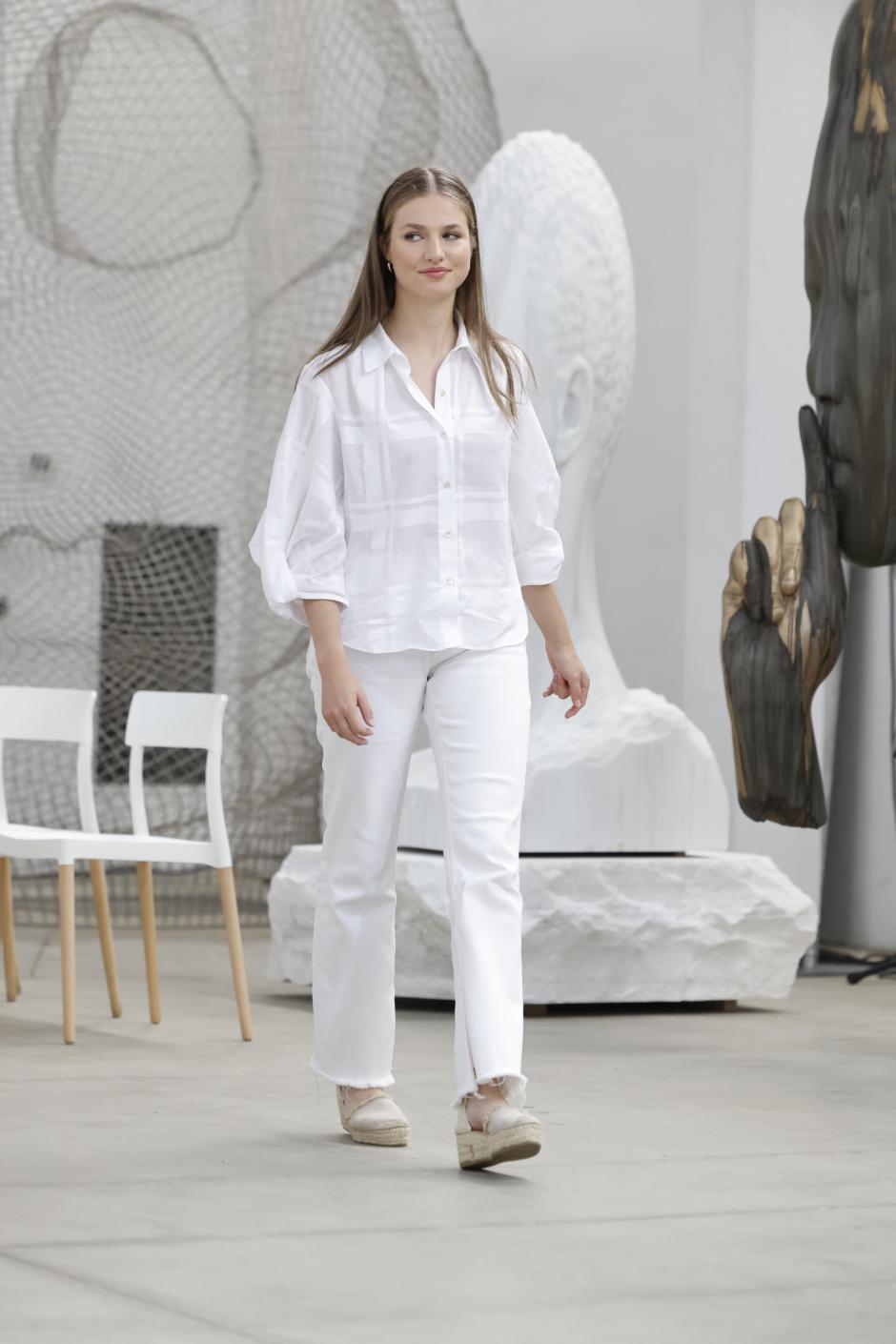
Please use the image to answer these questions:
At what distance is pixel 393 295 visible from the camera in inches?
124

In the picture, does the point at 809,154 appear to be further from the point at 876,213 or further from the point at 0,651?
the point at 0,651

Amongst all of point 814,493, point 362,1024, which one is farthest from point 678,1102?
point 814,493

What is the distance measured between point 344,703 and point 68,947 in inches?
63.4

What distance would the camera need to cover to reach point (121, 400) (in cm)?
754

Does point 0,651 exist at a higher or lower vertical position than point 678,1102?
higher

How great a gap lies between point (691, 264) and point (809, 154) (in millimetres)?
1001

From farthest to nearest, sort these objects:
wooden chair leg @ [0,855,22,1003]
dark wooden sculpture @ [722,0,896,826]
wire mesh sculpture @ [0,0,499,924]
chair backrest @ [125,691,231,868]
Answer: wire mesh sculpture @ [0,0,499,924] → wooden chair leg @ [0,855,22,1003] → chair backrest @ [125,691,231,868] → dark wooden sculpture @ [722,0,896,826]

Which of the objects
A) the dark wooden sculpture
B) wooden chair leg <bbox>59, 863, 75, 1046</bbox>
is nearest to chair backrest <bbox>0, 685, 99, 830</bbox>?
wooden chair leg <bbox>59, 863, 75, 1046</bbox>

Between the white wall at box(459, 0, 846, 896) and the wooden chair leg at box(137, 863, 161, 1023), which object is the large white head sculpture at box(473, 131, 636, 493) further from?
the wooden chair leg at box(137, 863, 161, 1023)

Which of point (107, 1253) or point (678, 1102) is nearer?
point (107, 1253)

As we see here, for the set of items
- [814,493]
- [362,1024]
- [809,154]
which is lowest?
[362,1024]

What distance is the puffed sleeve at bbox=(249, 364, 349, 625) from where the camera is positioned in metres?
2.97

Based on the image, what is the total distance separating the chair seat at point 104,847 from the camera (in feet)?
14.3

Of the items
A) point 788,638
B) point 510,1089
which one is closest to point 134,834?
point 788,638
